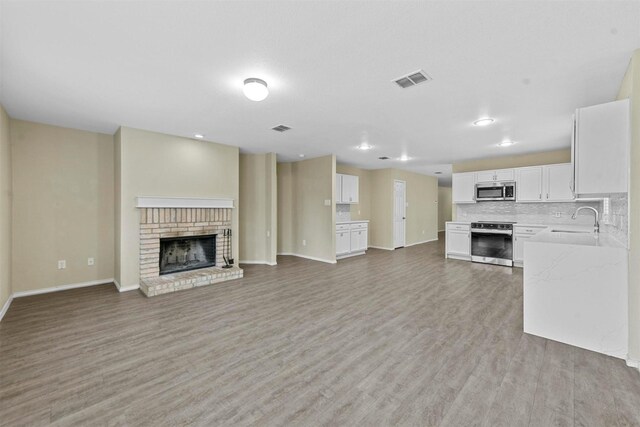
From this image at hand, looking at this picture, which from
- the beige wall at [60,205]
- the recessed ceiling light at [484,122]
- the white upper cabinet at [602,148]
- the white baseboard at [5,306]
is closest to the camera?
the white upper cabinet at [602,148]

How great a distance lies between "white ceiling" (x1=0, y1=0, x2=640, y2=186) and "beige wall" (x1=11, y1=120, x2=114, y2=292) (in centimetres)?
41

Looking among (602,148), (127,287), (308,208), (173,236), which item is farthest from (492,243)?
(127,287)

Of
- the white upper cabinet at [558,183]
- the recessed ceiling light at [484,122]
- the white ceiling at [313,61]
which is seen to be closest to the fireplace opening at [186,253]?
the white ceiling at [313,61]

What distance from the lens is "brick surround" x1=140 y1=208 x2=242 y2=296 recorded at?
13.9 ft

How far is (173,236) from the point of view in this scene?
185 inches

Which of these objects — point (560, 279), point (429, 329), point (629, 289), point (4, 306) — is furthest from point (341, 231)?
point (4, 306)

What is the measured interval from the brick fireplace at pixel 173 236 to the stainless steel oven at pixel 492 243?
17.2 feet

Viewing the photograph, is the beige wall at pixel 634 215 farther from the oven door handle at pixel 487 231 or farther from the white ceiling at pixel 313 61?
the oven door handle at pixel 487 231

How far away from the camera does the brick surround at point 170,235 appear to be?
4230 millimetres

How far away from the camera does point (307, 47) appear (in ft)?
7.01

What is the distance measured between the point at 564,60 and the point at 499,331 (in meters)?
2.60

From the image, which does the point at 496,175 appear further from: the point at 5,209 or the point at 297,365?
the point at 5,209

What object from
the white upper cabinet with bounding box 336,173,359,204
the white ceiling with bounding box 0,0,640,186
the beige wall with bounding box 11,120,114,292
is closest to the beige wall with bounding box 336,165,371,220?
the white upper cabinet with bounding box 336,173,359,204

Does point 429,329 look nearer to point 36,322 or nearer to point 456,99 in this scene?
point 456,99
